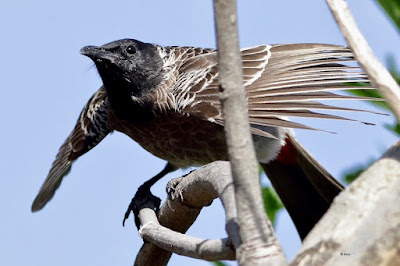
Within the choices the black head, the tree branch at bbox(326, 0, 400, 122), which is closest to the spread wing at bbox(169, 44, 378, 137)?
the black head

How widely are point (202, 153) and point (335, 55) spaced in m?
1.00

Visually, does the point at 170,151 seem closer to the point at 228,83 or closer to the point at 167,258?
the point at 167,258

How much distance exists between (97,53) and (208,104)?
85cm

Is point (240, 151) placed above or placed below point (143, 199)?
below

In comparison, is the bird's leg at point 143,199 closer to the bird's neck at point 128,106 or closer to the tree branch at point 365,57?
the bird's neck at point 128,106

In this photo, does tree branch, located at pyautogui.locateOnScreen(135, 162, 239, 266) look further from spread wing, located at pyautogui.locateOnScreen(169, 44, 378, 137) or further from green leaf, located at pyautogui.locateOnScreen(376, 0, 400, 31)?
green leaf, located at pyautogui.locateOnScreen(376, 0, 400, 31)

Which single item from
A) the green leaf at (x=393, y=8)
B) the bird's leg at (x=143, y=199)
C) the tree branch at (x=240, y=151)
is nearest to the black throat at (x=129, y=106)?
the bird's leg at (x=143, y=199)

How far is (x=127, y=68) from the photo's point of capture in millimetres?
5090

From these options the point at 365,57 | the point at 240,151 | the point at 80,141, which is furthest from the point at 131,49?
the point at 240,151

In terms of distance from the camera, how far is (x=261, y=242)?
2.05m

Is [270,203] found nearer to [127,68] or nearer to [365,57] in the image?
[127,68]

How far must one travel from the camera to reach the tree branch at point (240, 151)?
6.31 feet

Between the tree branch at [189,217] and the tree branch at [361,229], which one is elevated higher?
the tree branch at [189,217]

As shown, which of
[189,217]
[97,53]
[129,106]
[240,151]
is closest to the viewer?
[240,151]
